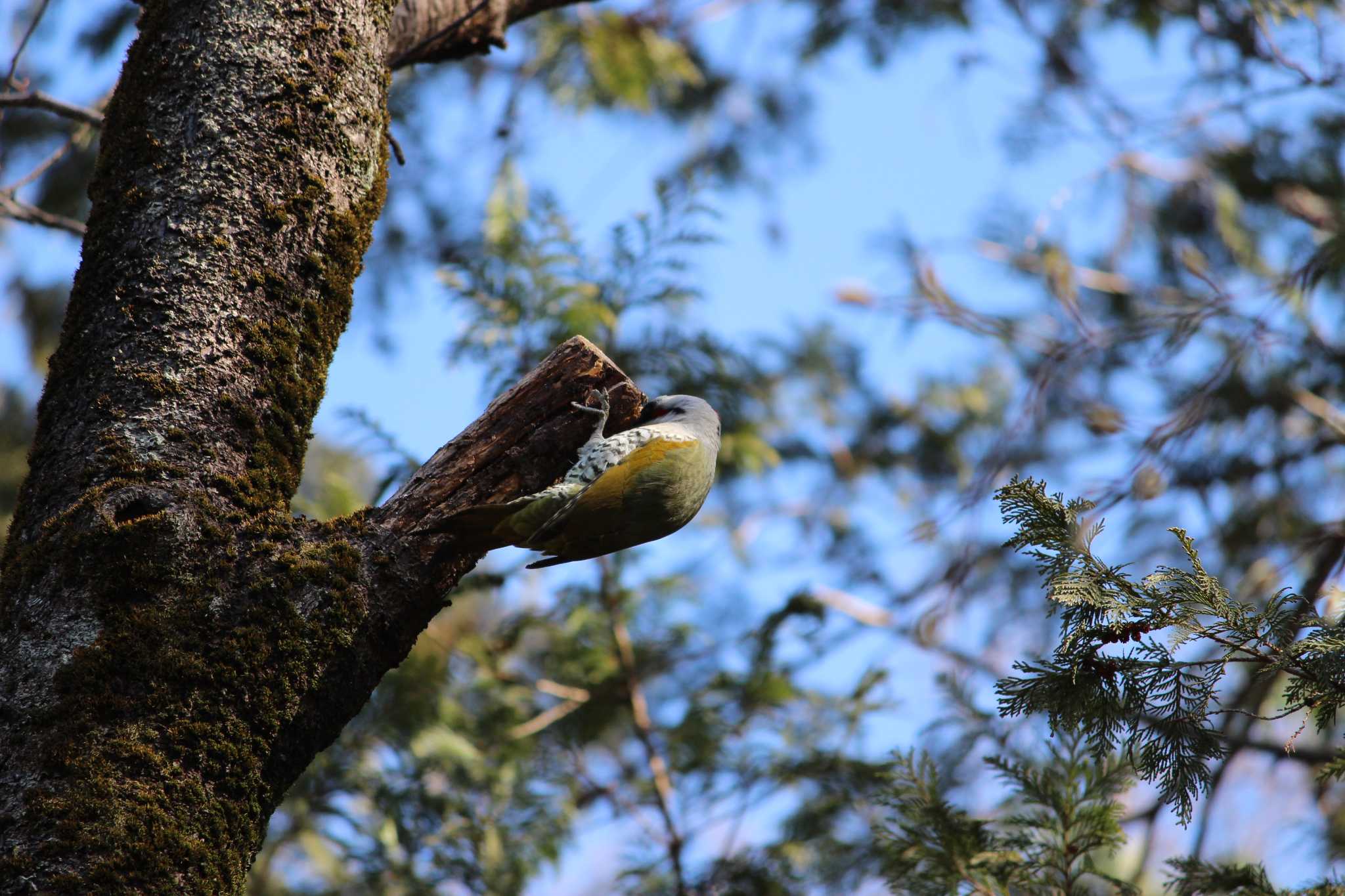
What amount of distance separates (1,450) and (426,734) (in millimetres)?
5362

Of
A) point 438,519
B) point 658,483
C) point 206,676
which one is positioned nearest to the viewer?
point 206,676

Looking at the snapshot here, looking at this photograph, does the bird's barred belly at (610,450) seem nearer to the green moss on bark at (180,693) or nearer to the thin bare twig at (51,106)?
the green moss on bark at (180,693)

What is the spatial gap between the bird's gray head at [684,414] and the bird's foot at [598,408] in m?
0.91

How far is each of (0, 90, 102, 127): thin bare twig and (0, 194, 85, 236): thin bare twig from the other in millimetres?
309

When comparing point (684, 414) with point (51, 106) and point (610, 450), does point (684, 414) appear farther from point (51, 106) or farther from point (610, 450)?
point (51, 106)

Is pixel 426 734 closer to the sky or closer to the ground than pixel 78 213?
closer to the ground

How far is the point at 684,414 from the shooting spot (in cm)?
376

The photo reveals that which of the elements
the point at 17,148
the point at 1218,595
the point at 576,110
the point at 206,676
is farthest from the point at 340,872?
the point at 1218,595

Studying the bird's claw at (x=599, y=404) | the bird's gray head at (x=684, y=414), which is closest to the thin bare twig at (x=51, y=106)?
the bird's claw at (x=599, y=404)

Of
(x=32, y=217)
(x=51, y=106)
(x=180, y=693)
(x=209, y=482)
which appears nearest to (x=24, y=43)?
(x=51, y=106)

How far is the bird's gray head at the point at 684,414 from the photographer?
366cm

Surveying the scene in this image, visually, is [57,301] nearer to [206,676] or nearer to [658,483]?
[658,483]

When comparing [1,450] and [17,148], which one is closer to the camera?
[17,148]

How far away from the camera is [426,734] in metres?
5.30
